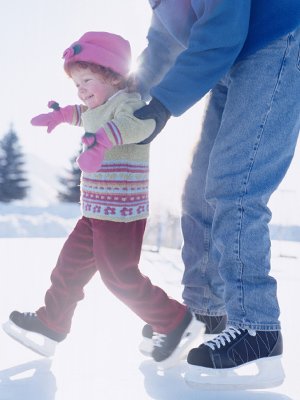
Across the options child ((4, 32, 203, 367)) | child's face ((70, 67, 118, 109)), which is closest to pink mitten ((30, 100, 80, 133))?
child ((4, 32, 203, 367))

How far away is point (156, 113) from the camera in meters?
1.36

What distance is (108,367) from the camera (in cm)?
144

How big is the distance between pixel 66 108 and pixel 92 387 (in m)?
0.94

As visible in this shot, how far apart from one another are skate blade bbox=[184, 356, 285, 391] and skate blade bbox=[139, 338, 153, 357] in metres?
0.28

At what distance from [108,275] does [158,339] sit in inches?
10.5

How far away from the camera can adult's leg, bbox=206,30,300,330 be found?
141cm

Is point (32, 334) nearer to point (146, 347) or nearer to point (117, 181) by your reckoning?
point (146, 347)

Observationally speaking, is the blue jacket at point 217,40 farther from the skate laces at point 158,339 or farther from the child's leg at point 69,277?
the skate laces at point 158,339

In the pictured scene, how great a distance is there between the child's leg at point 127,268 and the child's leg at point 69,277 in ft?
0.26

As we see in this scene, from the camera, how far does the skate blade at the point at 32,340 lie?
61.2 inches

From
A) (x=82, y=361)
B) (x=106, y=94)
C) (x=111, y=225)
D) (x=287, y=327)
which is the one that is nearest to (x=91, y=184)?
(x=111, y=225)

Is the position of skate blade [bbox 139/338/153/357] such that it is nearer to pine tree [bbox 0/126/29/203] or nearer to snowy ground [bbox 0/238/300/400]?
snowy ground [bbox 0/238/300/400]

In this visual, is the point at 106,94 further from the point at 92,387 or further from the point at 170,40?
the point at 92,387

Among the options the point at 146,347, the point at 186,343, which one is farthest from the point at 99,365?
the point at 186,343
